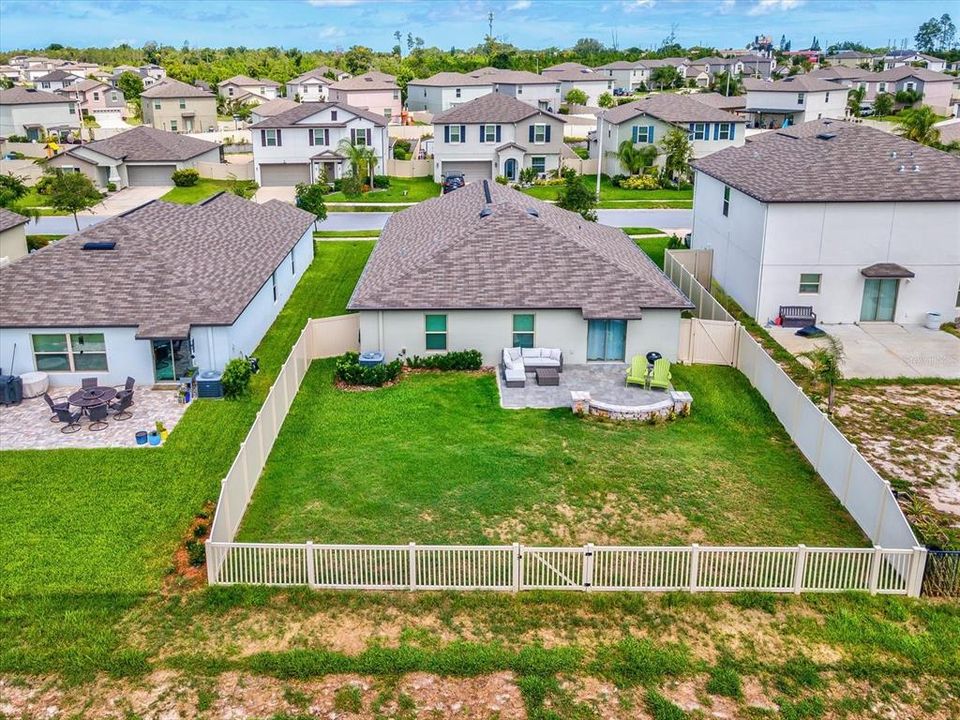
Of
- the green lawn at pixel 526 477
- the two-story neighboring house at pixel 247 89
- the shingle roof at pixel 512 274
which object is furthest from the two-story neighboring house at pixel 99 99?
the green lawn at pixel 526 477

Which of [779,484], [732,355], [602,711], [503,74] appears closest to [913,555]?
[779,484]

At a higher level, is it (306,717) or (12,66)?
(12,66)

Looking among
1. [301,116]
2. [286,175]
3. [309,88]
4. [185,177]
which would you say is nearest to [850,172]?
[301,116]

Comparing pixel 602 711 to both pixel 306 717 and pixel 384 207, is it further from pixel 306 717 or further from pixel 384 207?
pixel 384 207

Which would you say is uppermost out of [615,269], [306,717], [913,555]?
[615,269]

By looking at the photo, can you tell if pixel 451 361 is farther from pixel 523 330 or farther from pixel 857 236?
pixel 857 236

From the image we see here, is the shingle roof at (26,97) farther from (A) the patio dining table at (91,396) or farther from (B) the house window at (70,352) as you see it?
(A) the patio dining table at (91,396)
